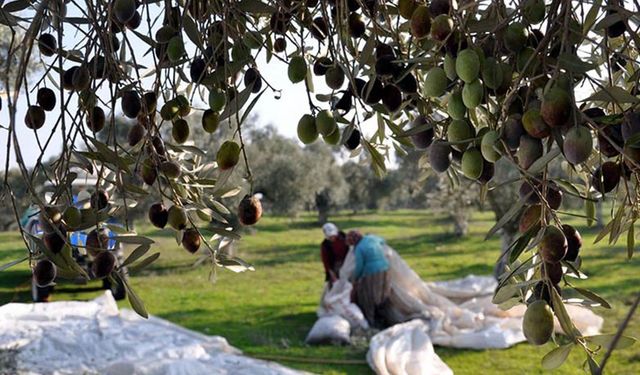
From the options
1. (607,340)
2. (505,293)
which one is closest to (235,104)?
(505,293)

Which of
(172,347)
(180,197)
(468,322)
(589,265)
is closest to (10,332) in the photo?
(172,347)

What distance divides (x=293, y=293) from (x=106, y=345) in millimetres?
4128

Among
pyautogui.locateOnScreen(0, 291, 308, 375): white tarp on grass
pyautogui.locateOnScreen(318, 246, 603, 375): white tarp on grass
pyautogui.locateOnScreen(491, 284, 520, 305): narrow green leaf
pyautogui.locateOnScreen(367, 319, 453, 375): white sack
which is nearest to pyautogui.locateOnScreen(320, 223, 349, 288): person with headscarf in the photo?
pyautogui.locateOnScreen(318, 246, 603, 375): white tarp on grass

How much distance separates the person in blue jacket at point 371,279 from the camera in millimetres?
6926

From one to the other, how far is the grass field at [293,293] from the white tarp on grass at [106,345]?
47 cm

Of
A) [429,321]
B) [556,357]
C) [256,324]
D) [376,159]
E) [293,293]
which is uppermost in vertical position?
[376,159]

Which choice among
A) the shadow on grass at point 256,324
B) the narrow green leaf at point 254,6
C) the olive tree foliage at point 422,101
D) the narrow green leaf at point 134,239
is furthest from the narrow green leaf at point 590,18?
the shadow on grass at point 256,324

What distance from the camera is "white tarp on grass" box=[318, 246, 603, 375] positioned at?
5.38 m

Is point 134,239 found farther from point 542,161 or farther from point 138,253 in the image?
point 542,161

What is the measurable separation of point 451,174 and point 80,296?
8762 mm

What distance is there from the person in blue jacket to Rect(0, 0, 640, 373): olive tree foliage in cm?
571

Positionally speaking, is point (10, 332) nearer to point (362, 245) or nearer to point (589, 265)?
point (362, 245)

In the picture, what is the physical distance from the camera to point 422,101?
3.34 feet

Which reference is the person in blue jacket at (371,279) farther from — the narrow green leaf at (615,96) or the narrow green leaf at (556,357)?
the narrow green leaf at (615,96)
